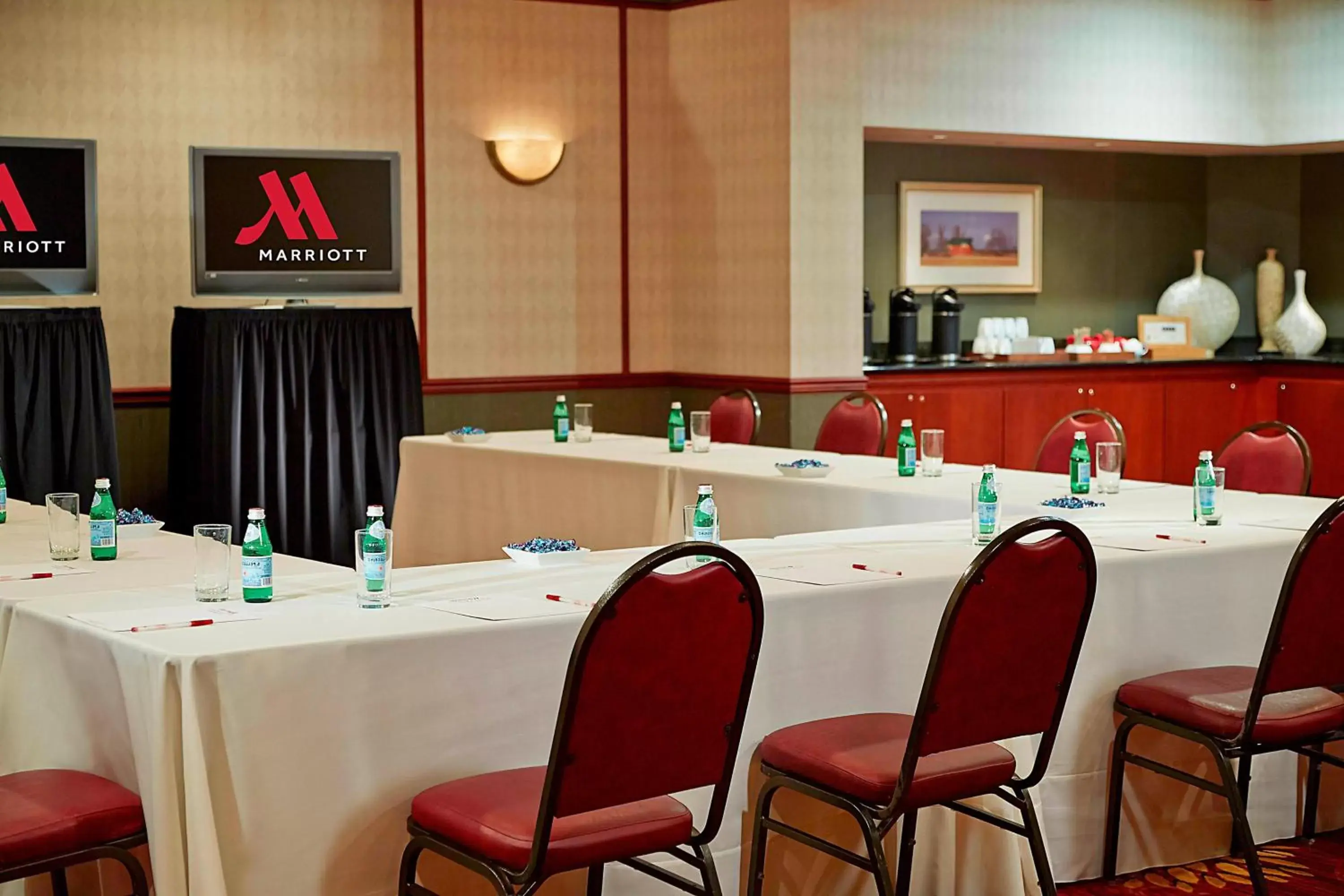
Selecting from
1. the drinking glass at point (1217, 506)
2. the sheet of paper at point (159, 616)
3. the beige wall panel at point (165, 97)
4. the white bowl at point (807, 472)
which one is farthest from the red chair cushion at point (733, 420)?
the sheet of paper at point (159, 616)

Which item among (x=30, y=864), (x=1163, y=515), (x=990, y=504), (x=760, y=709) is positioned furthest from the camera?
(x=1163, y=515)

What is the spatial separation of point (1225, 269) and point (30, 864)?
360 inches

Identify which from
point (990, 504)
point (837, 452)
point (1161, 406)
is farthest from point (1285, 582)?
point (1161, 406)

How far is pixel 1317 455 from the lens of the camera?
9.45m

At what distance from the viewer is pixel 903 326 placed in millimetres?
9227

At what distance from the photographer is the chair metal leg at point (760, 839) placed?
3.24m

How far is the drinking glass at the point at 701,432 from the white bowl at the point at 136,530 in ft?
7.93

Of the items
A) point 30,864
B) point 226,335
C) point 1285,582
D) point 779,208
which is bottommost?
point 30,864

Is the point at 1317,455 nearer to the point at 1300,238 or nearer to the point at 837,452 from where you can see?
the point at 1300,238

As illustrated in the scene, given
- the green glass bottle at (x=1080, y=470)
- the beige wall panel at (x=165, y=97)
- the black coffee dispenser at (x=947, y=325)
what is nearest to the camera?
the green glass bottle at (x=1080, y=470)

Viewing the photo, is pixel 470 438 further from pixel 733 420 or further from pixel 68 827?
pixel 68 827

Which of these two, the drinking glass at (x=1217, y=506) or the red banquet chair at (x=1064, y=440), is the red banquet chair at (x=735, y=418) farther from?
the drinking glass at (x=1217, y=506)

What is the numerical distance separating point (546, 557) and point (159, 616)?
91 cm

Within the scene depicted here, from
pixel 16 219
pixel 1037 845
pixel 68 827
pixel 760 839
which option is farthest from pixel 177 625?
pixel 16 219
